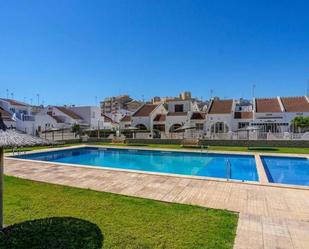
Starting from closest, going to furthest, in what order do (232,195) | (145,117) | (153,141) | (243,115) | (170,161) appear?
(232,195), (170,161), (153,141), (243,115), (145,117)

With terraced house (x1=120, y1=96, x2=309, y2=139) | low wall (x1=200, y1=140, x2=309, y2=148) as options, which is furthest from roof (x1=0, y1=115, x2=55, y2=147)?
terraced house (x1=120, y1=96, x2=309, y2=139)

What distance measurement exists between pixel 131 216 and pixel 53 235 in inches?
69.6

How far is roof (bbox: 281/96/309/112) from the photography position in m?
29.5

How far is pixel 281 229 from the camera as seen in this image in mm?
5020

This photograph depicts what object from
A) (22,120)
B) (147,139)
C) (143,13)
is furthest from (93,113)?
(143,13)

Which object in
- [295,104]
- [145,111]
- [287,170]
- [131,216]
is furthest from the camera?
[145,111]

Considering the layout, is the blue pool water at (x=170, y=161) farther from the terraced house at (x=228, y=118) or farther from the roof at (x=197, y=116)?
the roof at (x=197, y=116)

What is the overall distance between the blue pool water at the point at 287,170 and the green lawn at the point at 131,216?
24.1 feet

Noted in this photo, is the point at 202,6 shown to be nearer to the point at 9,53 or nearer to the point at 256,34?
the point at 256,34

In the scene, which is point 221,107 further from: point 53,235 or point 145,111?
point 53,235

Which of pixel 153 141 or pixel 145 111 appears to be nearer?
pixel 153 141

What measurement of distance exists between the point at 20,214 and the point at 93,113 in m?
43.5

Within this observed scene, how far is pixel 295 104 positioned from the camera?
30844 millimetres

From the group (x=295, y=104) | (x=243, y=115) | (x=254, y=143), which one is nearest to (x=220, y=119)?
(x=243, y=115)
